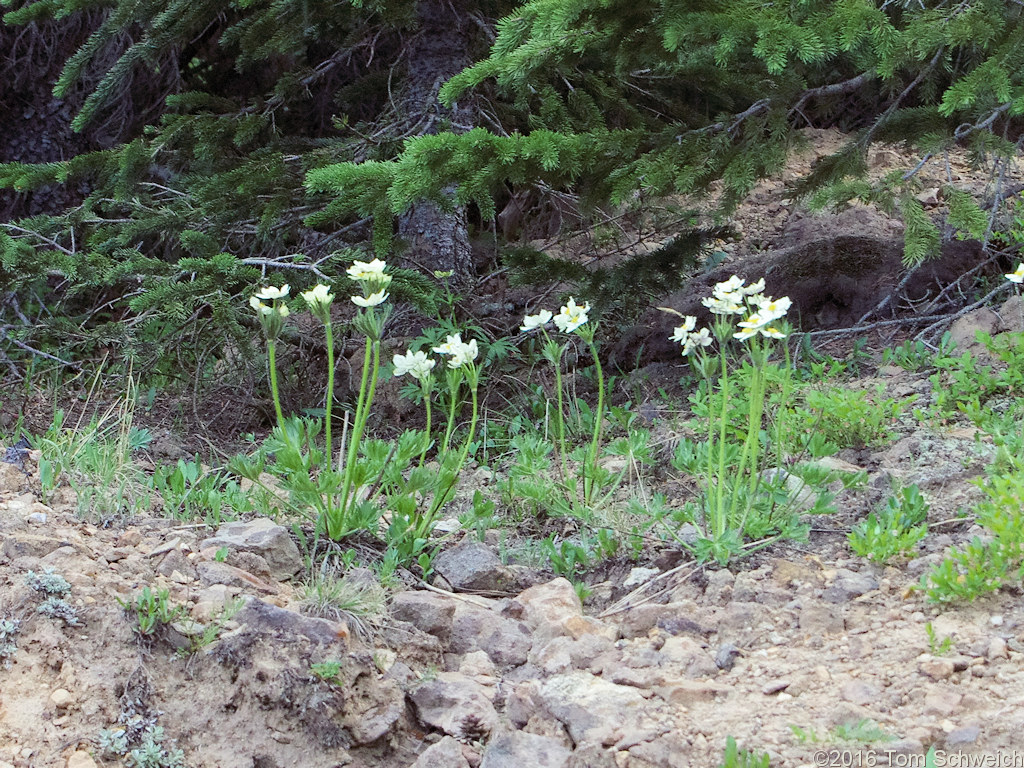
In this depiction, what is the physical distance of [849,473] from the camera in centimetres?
291

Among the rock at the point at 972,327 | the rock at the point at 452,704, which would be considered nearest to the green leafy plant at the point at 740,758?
the rock at the point at 452,704

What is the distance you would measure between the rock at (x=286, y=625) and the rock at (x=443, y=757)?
1.19 ft

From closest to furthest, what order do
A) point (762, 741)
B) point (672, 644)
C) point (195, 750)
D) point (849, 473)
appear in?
point (762, 741)
point (195, 750)
point (672, 644)
point (849, 473)

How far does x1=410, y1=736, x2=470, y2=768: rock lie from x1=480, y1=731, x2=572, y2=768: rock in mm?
52

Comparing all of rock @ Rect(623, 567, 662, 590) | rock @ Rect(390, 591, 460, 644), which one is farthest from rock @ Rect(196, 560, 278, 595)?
rock @ Rect(623, 567, 662, 590)

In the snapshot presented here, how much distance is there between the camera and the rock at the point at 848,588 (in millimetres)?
2407

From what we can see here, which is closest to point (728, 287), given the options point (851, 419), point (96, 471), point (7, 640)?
point (851, 419)

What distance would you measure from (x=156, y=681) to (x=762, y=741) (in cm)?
135

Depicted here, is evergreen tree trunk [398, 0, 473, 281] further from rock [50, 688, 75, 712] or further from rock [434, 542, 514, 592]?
rock [50, 688, 75, 712]

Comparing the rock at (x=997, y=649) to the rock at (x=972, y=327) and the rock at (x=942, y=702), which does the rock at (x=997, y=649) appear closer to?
the rock at (x=942, y=702)

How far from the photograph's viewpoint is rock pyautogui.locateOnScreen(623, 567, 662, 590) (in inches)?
108

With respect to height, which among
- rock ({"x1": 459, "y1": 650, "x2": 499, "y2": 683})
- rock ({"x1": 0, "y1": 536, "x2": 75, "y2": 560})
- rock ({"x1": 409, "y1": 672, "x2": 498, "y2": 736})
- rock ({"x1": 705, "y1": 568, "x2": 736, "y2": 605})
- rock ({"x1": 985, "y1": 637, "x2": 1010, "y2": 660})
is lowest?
rock ({"x1": 705, "y1": 568, "x2": 736, "y2": 605})

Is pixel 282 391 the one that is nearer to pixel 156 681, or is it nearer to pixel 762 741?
pixel 156 681

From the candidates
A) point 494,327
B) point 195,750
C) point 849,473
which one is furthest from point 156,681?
point 494,327
